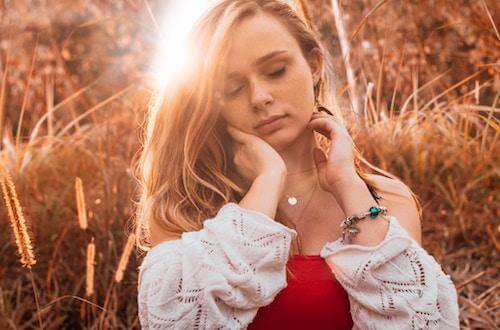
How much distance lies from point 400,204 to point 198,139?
63 centimetres

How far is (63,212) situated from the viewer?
130 inches

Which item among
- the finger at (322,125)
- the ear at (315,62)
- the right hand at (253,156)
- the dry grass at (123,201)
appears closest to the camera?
the right hand at (253,156)

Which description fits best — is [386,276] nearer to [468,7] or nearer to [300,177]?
[300,177]

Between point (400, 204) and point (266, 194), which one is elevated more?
point (266, 194)

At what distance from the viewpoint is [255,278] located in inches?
67.0

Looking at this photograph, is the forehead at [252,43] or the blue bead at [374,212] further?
the forehead at [252,43]

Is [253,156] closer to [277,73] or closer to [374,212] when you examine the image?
[277,73]

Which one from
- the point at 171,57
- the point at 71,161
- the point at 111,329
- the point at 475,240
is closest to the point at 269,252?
the point at 171,57

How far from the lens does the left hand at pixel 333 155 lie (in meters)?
1.97

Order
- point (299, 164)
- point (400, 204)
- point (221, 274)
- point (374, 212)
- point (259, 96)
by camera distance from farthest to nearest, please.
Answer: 1. point (299, 164)
2. point (400, 204)
3. point (259, 96)
4. point (374, 212)
5. point (221, 274)

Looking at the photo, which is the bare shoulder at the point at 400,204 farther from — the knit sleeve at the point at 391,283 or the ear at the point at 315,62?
the ear at the point at 315,62

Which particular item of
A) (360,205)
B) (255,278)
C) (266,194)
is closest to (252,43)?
(266,194)

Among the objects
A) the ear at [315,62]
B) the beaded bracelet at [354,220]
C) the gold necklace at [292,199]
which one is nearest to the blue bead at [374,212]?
the beaded bracelet at [354,220]

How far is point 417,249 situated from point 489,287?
146 cm
